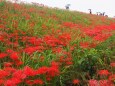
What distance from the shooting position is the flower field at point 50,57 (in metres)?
6.08

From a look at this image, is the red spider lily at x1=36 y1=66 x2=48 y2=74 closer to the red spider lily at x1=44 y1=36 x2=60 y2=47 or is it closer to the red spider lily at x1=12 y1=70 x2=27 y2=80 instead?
the red spider lily at x1=12 y1=70 x2=27 y2=80

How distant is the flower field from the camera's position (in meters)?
6.08

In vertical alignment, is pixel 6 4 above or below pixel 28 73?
above

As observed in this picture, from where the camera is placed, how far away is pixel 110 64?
7.25 meters

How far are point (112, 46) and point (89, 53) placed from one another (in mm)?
1225

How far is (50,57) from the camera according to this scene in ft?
24.4

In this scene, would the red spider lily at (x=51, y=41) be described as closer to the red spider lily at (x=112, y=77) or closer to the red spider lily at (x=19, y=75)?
the red spider lily at (x=112, y=77)

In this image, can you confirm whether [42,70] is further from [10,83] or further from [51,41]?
[51,41]

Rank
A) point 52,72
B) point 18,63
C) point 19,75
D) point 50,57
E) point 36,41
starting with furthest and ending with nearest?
point 36,41, point 50,57, point 18,63, point 52,72, point 19,75

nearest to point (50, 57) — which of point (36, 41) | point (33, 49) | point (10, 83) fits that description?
point (33, 49)

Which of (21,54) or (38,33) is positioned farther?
(38,33)

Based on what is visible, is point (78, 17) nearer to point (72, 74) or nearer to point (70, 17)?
point (70, 17)

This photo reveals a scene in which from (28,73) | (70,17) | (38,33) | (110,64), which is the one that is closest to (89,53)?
(110,64)

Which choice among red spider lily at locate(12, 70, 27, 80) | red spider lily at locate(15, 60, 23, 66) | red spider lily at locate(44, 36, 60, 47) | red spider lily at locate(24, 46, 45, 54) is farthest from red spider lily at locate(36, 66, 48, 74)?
red spider lily at locate(44, 36, 60, 47)
